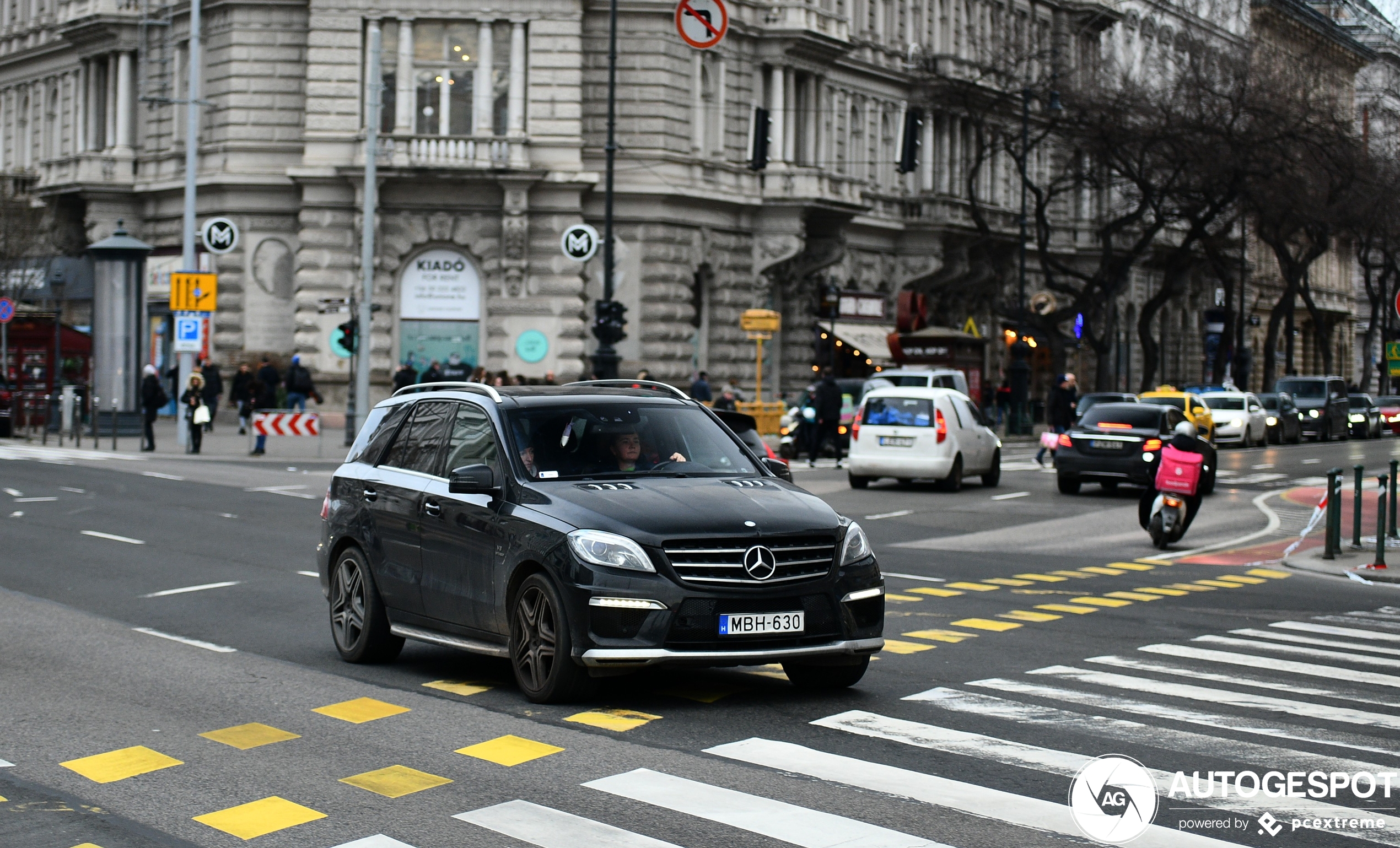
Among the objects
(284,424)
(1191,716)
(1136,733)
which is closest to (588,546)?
(1136,733)

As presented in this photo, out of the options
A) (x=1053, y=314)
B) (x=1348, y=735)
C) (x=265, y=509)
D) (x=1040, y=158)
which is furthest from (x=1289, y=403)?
(x=1348, y=735)

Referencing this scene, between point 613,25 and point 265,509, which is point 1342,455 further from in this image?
point 265,509

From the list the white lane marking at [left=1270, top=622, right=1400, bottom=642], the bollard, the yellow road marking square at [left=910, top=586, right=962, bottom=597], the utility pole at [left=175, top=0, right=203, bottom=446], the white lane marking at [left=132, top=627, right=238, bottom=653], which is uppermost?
the utility pole at [left=175, top=0, right=203, bottom=446]

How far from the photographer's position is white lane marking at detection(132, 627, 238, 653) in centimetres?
1099

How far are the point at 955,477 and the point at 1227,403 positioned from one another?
2244 centimetres

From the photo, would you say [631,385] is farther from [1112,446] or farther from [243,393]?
[243,393]

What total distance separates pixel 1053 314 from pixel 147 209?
91.7 ft

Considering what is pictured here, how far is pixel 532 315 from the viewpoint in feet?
140

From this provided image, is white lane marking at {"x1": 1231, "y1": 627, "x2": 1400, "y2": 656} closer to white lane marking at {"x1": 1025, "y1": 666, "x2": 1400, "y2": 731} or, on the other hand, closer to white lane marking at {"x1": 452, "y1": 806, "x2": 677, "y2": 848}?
white lane marking at {"x1": 1025, "y1": 666, "x2": 1400, "y2": 731}

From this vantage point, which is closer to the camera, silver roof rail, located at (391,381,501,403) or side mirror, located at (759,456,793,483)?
silver roof rail, located at (391,381,501,403)

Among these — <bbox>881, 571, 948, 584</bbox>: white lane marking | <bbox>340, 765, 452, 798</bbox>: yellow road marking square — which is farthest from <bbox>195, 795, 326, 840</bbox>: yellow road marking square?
<bbox>881, 571, 948, 584</bbox>: white lane marking

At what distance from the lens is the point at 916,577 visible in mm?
15453

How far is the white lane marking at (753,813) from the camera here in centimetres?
602

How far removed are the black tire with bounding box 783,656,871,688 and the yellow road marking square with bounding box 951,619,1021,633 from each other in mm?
2964
